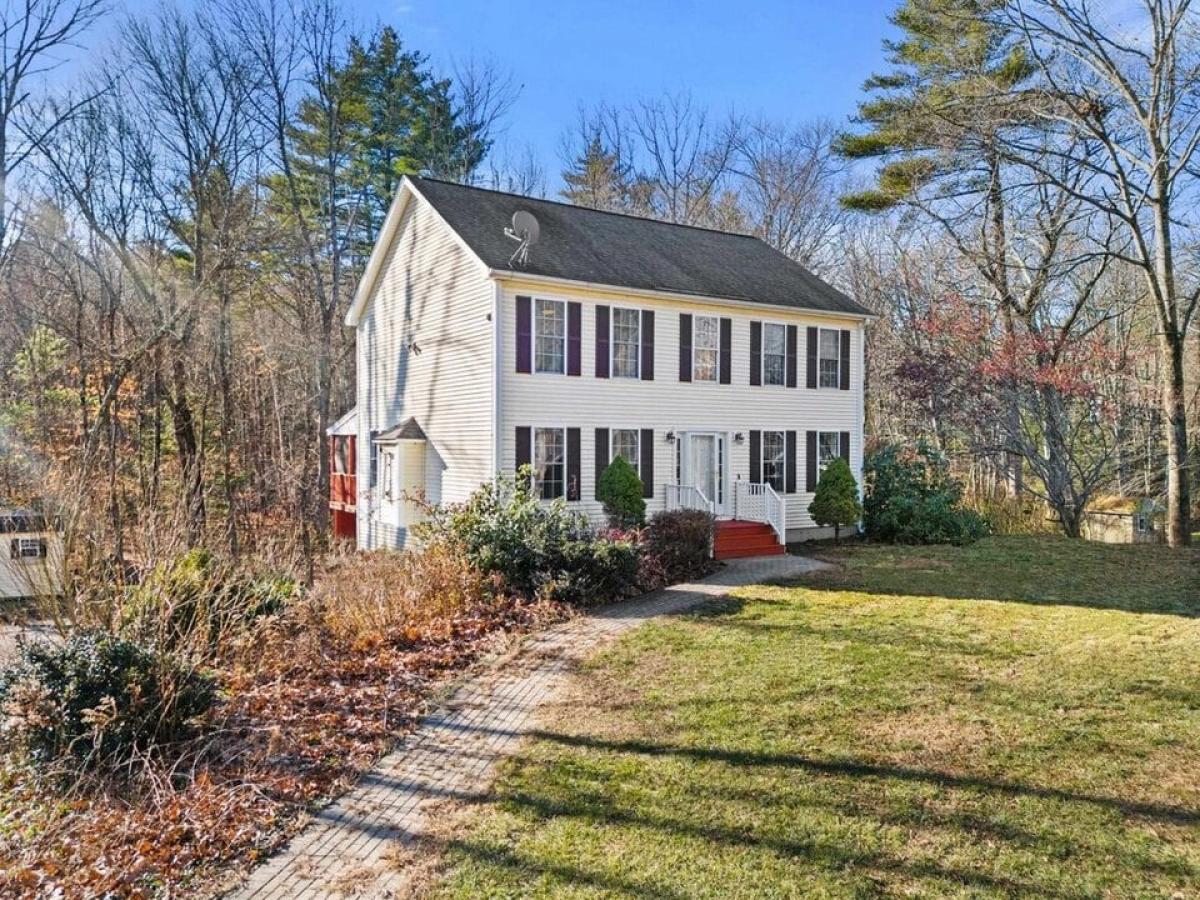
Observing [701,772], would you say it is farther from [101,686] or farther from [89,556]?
[89,556]

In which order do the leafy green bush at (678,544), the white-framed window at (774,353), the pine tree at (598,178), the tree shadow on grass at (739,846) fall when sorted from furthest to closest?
the pine tree at (598,178) < the white-framed window at (774,353) < the leafy green bush at (678,544) < the tree shadow on grass at (739,846)

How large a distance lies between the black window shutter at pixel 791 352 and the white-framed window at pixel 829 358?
770 millimetres

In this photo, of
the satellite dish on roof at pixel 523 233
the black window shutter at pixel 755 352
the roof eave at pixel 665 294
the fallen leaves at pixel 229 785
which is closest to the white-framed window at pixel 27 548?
the fallen leaves at pixel 229 785

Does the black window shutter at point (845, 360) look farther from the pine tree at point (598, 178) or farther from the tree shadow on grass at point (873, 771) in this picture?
the pine tree at point (598, 178)

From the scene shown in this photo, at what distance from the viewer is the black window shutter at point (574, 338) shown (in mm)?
14211

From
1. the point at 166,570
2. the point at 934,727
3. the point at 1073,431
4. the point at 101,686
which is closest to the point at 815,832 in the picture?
the point at 934,727

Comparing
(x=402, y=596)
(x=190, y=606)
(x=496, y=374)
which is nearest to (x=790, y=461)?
(x=496, y=374)

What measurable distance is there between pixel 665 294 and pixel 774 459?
4.65 meters

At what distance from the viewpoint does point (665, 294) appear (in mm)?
14836

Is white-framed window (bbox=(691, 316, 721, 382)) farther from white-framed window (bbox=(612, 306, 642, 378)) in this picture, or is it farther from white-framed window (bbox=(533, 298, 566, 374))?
white-framed window (bbox=(533, 298, 566, 374))

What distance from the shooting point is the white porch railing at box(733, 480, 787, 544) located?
15.4 meters

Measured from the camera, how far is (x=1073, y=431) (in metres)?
18.2

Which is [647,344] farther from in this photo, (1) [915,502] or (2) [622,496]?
(1) [915,502]

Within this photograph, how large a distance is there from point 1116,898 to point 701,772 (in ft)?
7.45
